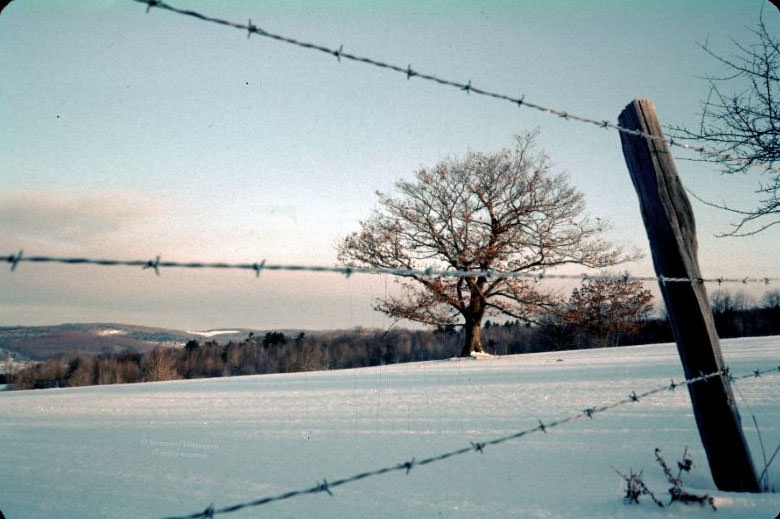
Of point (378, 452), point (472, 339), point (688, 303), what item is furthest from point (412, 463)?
point (472, 339)

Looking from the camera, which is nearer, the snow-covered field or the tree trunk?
the snow-covered field

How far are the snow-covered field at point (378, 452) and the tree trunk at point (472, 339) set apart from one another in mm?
10441

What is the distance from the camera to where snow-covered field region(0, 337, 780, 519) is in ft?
11.3

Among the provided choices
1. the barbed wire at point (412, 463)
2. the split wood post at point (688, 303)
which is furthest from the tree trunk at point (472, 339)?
the split wood post at point (688, 303)

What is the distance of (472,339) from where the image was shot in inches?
783

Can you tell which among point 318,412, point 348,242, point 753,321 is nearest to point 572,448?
point 318,412

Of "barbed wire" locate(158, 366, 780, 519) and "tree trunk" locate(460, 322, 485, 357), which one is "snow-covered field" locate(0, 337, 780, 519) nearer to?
"barbed wire" locate(158, 366, 780, 519)

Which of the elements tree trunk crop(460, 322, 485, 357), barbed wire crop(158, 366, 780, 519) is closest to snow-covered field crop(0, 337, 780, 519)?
barbed wire crop(158, 366, 780, 519)

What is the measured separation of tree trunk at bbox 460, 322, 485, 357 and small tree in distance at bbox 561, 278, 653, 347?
10.6ft

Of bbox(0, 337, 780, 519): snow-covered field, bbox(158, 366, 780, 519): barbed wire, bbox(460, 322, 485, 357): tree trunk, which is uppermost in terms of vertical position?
bbox(460, 322, 485, 357): tree trunk

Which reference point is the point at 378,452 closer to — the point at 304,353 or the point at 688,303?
the point at 688,303

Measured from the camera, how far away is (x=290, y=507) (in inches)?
137

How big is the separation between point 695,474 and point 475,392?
5006 millimetres

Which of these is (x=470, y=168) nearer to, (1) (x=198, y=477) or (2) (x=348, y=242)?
(2) (x=348, y=242)
